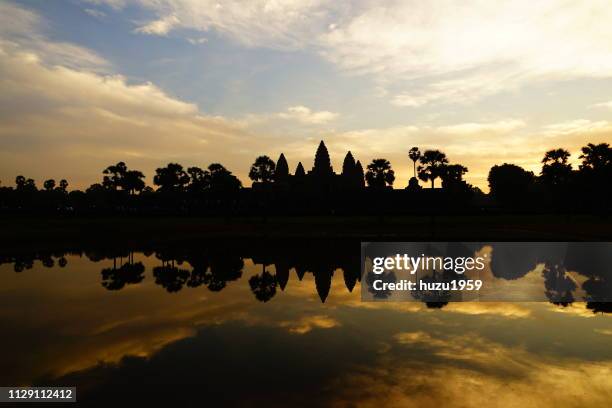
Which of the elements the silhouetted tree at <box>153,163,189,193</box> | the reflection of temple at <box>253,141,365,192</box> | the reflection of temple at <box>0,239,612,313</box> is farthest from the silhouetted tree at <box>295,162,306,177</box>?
the reflection of temple at <box>0,239,612,313</box>

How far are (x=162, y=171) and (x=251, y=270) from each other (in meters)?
101

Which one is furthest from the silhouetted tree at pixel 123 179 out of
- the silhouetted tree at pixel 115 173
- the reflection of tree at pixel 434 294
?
the reflection of tree at pixel 434 294

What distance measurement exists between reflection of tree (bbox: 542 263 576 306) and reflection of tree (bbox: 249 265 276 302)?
12413 mm

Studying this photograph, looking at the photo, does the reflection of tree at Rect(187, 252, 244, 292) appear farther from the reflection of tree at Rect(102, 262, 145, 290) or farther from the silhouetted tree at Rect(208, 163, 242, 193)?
the silhouetted tree at Rect(208, 163, 242, 193)

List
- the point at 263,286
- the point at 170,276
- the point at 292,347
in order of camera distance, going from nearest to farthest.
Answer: the point at 292,347, the point at 263,286, the point at 170,276

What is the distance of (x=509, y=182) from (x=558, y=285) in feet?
387

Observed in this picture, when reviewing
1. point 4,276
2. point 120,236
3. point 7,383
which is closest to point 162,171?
point 120,236

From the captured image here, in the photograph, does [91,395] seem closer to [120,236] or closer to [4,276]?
[4,276]

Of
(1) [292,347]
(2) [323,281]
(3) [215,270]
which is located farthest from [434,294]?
(3) [215,270]

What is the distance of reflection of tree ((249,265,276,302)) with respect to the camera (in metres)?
19.2

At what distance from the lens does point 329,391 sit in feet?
30.2

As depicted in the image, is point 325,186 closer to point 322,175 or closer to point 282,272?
point 322,175

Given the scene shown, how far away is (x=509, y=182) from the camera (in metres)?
128

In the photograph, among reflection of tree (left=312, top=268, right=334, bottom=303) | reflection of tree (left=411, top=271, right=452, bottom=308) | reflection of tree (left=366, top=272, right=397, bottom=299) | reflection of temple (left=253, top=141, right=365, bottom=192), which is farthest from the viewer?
reflection of temple (left=253, top=141, right=365, bottom=192)
